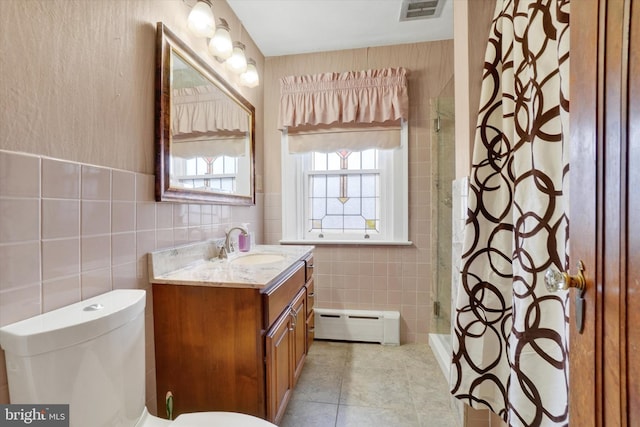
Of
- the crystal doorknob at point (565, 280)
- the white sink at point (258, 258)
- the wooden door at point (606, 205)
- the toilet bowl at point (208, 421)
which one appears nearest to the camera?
the wooden door at point (606, 205)

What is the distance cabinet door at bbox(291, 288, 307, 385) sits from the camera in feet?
4.78

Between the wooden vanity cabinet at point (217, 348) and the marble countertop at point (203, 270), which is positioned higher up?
the marble countertop at point (203, 270)

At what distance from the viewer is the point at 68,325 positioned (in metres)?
0.68

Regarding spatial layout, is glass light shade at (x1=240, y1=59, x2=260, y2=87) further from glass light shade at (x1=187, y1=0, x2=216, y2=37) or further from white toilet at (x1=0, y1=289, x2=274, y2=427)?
white toilet at (x1=0, y1=289, x2=274, y2=427)

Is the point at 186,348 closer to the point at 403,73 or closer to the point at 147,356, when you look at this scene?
the point at 147,356

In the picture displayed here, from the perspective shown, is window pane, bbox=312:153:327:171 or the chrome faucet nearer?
the chrome faucet

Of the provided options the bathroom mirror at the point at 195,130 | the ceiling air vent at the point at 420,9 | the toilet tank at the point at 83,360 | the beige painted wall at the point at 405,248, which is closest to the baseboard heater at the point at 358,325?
the beige painted wall at the point at 405,248

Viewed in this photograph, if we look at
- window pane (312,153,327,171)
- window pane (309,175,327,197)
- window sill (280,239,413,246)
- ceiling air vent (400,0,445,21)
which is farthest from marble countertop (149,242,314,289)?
ceiling air vent (400,0,445,21)

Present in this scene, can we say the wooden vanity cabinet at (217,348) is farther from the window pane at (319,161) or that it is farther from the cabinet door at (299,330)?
the window pane at (319,161)

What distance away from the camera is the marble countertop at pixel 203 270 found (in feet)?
3.58

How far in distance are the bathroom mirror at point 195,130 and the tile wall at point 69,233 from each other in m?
0.15

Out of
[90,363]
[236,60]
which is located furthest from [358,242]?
[90,363]

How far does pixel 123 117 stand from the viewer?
3.40ft

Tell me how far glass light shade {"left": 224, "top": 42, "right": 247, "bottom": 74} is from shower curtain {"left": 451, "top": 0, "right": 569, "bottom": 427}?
55.6 inches
